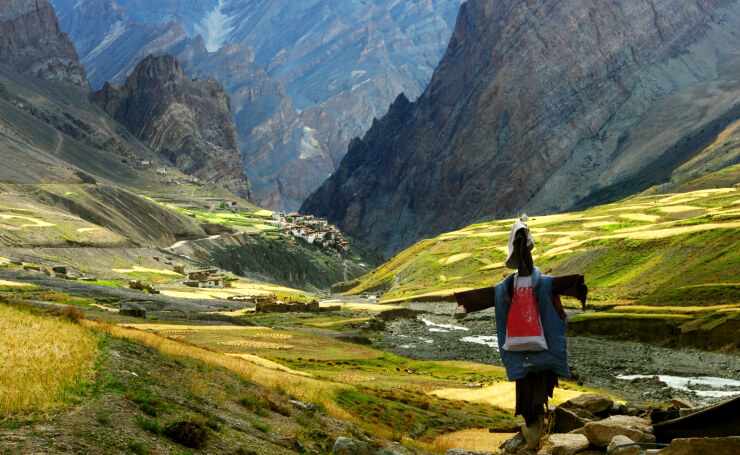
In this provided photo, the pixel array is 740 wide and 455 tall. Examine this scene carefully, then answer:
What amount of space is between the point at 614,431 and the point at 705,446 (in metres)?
2.89

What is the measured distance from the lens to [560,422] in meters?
16.1

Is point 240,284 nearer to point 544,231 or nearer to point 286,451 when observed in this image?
point 544,231

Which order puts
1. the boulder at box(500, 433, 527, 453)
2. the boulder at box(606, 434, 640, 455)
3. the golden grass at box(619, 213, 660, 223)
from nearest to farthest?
the boulder at box(606, 434, 640, 455)
the boulder at box(500, 433, 527, 453)
the golden grass at box(619, 213, 660, 223)

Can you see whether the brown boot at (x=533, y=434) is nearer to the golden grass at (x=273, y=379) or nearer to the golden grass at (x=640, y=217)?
the golden grass at (x=273, y=379)

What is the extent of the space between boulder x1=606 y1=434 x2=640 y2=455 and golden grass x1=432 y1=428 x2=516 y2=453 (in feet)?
26.9

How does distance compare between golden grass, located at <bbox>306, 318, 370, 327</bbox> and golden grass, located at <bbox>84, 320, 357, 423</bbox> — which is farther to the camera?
golden grass, located at <bbox>306, 318, 370, 327</bbox>

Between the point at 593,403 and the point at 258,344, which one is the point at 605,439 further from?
the point at 258,344

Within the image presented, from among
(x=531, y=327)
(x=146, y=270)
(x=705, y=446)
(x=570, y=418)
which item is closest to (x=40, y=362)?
(x=531, y=327)

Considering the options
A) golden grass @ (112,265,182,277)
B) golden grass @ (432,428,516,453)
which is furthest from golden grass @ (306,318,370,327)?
golden grass @ (432,428,516,453)

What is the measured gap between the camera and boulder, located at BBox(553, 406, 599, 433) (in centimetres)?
1556

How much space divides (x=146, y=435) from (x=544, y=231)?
388 ft

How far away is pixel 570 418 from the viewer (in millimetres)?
15836

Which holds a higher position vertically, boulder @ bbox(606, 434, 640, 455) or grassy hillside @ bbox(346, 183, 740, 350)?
grassy hillside @ bbox(346, 183, 740, 350)

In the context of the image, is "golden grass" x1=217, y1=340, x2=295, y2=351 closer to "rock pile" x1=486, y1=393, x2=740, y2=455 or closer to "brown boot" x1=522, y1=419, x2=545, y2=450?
"rock pile" x1=486, y1=393, x2=740, y2=455
